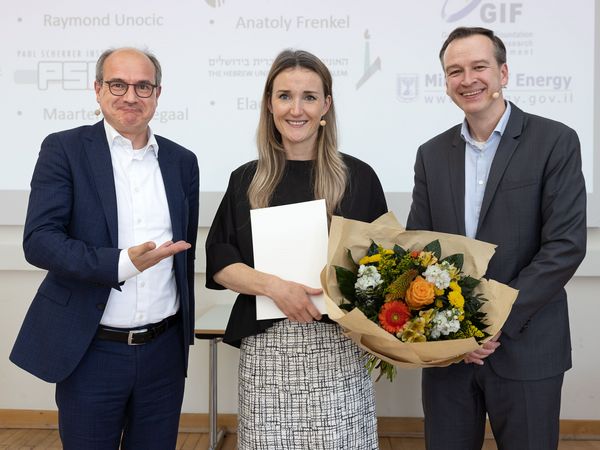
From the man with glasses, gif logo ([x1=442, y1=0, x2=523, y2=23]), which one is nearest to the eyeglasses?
the man with glasses

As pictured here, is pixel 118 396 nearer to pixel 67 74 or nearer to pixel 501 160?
pixel 501 160

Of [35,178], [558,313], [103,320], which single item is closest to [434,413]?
[558,313]

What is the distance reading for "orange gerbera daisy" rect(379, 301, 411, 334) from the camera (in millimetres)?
1331

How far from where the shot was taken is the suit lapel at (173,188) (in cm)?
171

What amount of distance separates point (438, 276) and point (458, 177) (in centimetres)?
50

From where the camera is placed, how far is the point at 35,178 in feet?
5.27

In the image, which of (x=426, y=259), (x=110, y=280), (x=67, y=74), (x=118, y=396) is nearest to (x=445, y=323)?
(x=426, y=259)

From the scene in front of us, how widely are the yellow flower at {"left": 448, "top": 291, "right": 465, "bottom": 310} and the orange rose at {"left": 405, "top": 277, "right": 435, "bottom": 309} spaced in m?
0.05

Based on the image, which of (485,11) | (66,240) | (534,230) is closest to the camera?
(66,240)

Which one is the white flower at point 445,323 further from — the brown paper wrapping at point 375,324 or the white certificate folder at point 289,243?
the white certificate folder at point 289,243

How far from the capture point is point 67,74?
332 cm

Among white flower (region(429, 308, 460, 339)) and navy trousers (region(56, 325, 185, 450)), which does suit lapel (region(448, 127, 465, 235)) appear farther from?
navy trousers (region(56, 325, 185, 450))

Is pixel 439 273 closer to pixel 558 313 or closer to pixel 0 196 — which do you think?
pixel 558 313

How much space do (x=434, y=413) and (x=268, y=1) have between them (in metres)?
2.42
